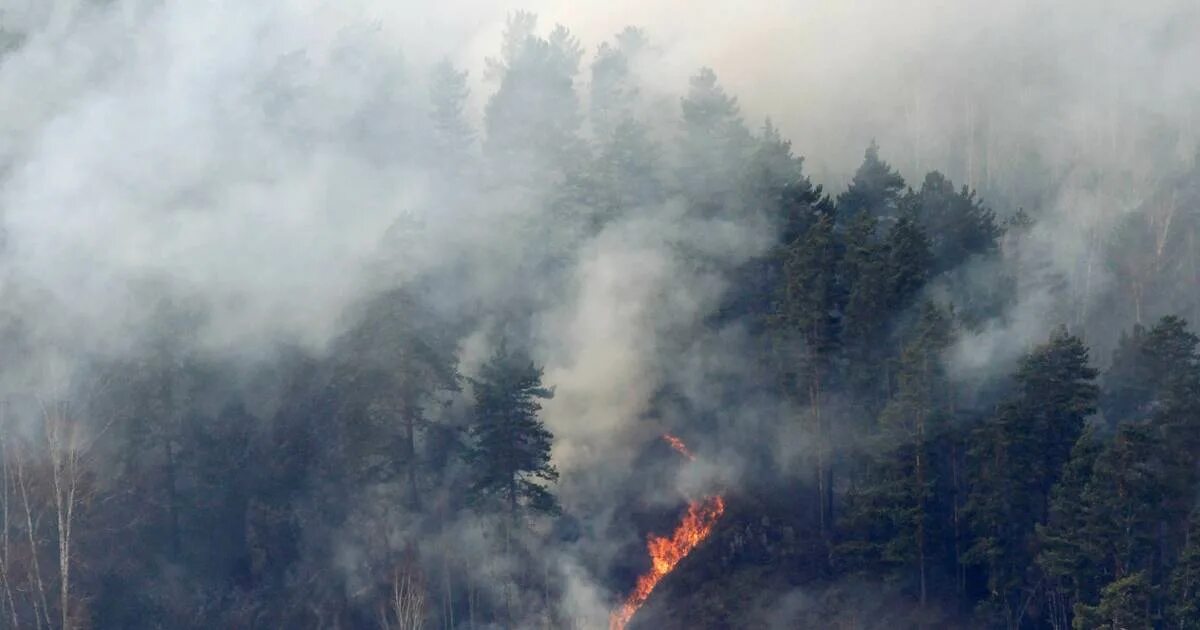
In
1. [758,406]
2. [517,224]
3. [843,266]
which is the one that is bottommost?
[758,406]

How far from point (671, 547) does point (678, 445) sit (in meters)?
3.86

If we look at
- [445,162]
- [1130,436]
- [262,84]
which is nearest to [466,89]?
[445,162]

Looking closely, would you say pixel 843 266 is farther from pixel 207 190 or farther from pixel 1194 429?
pixel 207 190

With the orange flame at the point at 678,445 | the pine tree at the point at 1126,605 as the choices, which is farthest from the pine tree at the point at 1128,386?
the orange flame at the point at 678,445

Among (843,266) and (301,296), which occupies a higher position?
(301,296)

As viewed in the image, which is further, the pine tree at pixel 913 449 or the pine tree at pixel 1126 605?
the pine tree at pixel 913 449

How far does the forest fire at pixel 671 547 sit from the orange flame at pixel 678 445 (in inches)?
73.3

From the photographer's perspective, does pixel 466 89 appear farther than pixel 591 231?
Yes

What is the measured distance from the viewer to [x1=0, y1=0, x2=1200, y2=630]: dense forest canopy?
34156 millimetres

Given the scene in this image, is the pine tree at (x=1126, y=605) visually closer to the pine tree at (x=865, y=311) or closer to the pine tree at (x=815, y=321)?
the pine tree at (x=865, y=311)

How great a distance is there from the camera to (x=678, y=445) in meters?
42.6

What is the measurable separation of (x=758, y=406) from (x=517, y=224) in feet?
40.7

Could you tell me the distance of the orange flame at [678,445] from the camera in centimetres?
4216

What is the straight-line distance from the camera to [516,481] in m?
39.2
